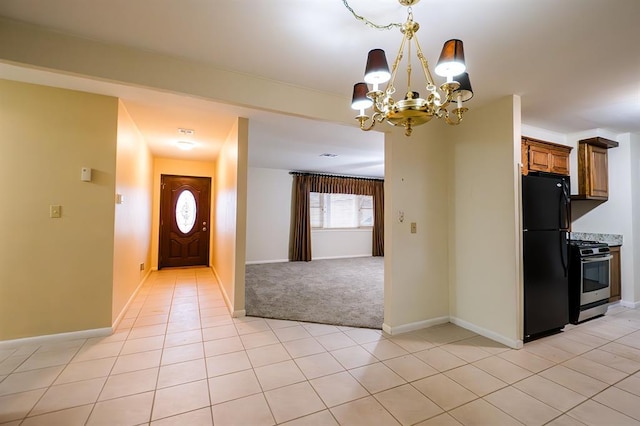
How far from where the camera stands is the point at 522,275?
280cm

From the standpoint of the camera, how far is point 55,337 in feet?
8.86

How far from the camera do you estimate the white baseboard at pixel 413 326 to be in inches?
121

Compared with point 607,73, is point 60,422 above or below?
below

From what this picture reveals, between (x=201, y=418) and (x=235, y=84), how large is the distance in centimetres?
248

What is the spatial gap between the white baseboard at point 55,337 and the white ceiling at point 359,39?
238 centimetres

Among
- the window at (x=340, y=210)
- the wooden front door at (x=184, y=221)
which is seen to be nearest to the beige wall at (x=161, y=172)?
the wooden front door at (x=184, y=221)

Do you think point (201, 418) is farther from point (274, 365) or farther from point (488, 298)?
point (488, 298)

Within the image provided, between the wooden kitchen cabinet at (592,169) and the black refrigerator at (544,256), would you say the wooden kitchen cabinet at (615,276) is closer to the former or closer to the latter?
the wooden kitchen cabinet at (592,169)

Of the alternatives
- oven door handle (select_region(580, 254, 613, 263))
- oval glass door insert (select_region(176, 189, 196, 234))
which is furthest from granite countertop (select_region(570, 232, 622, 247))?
oval glass door insert (select_region(176, 189, 196, 234))

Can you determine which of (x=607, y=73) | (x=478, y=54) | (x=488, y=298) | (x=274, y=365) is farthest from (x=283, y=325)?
(x=607, y=73)

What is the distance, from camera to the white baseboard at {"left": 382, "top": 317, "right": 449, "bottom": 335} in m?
3.08

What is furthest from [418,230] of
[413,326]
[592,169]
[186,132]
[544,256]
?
[186,132]

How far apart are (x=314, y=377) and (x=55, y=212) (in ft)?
9.32

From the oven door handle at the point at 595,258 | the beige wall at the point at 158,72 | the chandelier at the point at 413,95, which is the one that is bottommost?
the oven door handle at the point at 595,258
